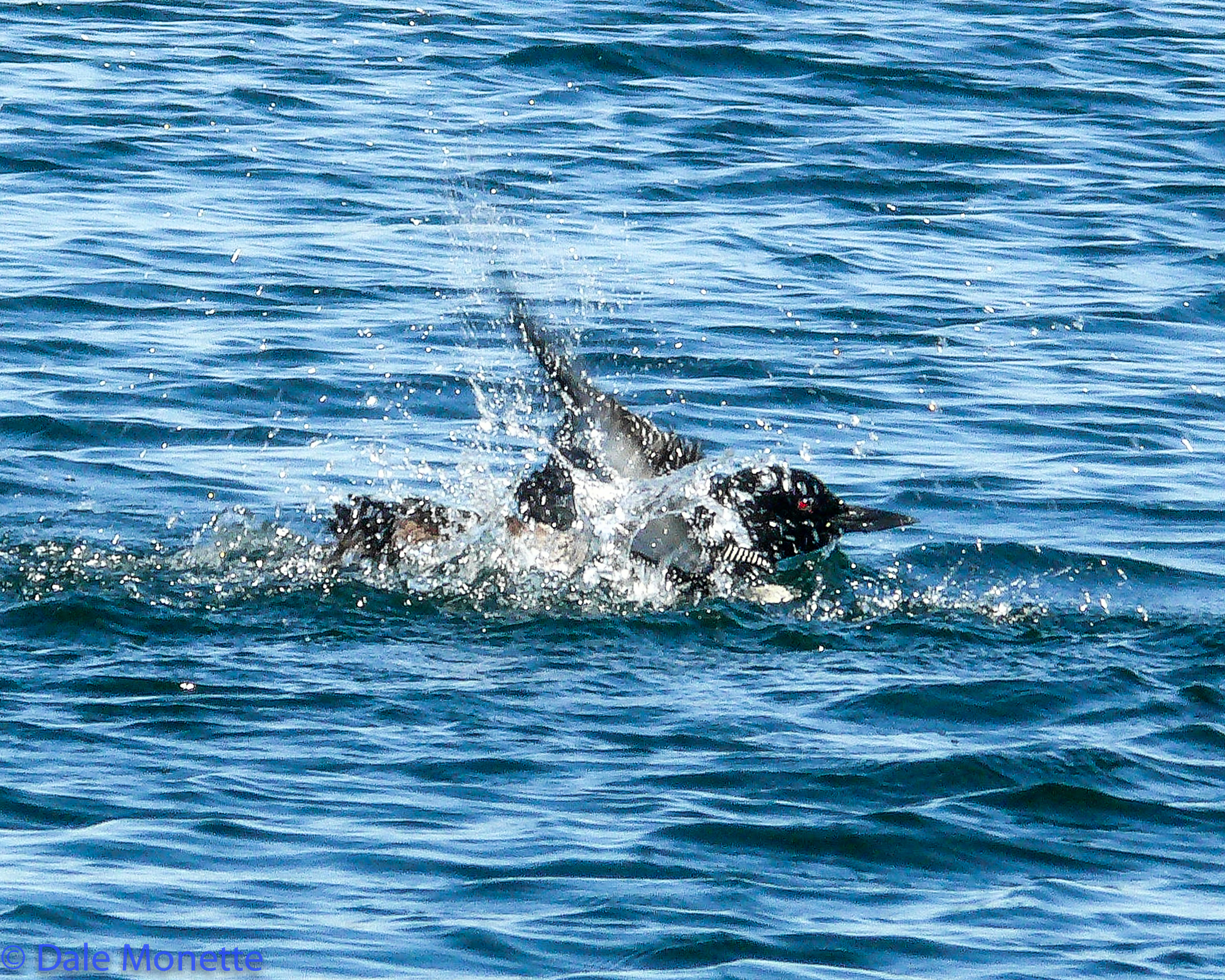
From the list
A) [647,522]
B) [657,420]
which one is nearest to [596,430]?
[647,522]

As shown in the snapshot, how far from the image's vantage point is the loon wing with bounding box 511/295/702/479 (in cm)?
859

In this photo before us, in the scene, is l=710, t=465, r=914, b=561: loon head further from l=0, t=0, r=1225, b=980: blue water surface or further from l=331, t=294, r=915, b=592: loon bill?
l=0, t=0, r=1225, b=980: blue water surface

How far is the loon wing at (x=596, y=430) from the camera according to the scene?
28.2 feet

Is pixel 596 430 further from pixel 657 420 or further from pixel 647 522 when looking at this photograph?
pixel 657 420

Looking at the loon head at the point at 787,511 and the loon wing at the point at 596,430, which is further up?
the loon wing at the point at 596,430

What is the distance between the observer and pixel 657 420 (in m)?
11.0

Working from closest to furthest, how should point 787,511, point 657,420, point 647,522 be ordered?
point 647,522 < point 787,511 < point 657,420

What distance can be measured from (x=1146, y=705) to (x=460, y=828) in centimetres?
236

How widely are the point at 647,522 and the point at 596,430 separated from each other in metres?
0.41

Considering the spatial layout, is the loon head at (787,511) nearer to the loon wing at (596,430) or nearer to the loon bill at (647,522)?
the loon bill at (647,522)

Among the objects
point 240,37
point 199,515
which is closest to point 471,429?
point 199,515

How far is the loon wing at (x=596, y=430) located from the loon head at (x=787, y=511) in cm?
21

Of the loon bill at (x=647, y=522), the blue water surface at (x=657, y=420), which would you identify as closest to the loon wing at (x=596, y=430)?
the loon bill at (x=647, y=522)

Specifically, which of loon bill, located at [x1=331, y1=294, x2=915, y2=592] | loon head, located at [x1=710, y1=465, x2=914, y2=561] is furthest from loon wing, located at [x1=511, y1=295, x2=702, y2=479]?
loon head, located at [x1=710, y1=465, x2=914, y2=561]
